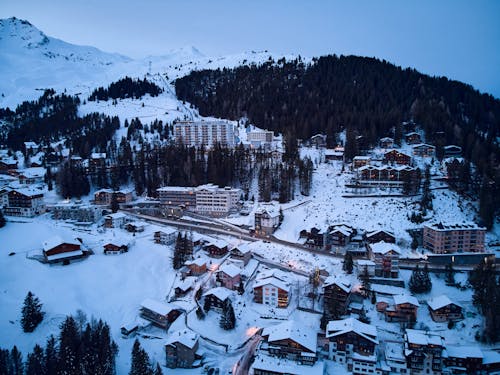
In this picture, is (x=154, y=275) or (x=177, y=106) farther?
(x=177, y=106)

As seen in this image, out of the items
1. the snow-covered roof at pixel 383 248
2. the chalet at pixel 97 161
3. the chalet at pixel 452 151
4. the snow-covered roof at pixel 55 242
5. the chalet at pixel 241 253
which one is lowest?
the chalet at pixel 241 253

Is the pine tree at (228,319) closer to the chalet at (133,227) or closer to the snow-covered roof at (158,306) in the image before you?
the snow-covered roof at (158,306)

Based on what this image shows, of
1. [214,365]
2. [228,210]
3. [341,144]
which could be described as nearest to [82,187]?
[228,210]

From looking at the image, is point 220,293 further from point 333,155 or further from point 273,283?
point 333,155

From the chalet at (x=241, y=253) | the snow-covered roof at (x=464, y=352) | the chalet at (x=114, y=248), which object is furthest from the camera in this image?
the chalet at (x=114, y=248)

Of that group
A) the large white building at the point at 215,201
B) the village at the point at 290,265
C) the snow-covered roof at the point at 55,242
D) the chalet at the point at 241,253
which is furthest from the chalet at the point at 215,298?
the large white building at the point at 215,201

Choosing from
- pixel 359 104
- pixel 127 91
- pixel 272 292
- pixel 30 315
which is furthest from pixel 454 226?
pixel 127 91

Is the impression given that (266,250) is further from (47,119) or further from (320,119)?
(47,119)

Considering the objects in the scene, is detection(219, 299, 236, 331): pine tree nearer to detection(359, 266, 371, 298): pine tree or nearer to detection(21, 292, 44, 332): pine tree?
→ detection(359, 266, 371, 298): pine tree
